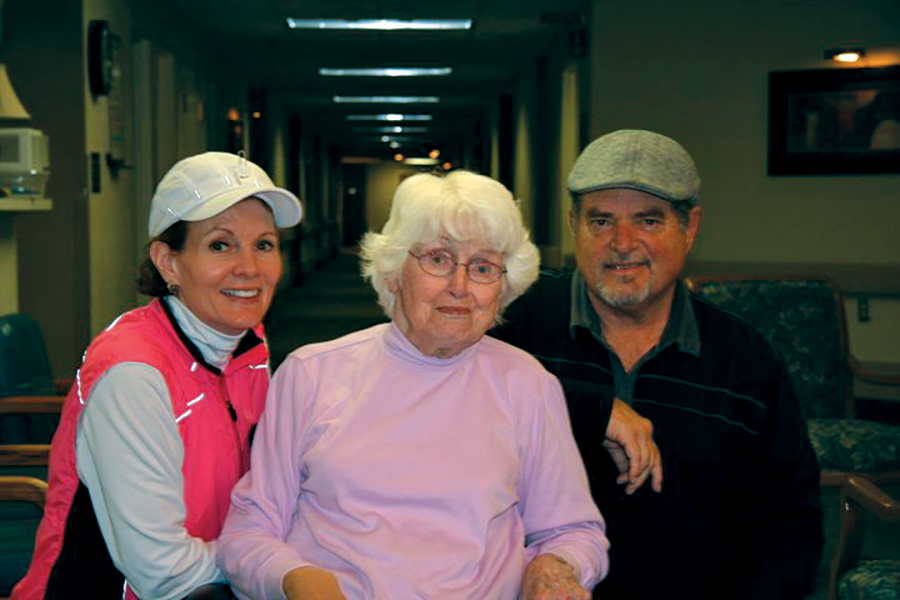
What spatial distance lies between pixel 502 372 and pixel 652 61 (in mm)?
5736

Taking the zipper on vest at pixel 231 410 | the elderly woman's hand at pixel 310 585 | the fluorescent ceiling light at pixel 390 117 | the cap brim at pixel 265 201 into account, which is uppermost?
the fluorescent ceiling light at pixel 390 117

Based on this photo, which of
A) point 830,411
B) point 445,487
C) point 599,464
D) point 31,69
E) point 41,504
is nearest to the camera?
point 445,487

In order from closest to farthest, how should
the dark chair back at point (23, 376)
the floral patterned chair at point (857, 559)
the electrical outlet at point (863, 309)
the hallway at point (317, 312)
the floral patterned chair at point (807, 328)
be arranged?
1. the floral patterned chair at point (857, 559)
2. the dark chair back at point (23, 376)
3. the floral patterned chair at point (807, 328)
4. the electrical outlet at point (863, 309)
5. the hallway at point (317, 312)

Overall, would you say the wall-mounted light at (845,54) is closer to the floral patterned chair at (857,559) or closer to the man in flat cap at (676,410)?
the floral patterned chair at (857,559)

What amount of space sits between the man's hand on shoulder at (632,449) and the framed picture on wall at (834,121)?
18.3 feet

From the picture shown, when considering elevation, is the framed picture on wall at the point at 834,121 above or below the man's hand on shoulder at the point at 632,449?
above

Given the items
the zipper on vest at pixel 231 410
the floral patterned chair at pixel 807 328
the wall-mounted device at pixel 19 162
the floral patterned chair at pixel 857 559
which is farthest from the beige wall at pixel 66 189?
the floral patterned chair at pixel 857 559

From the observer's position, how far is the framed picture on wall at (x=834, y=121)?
22.3 feet

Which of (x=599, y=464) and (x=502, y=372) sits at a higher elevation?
(x=502, y=372)

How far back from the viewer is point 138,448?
1607mm

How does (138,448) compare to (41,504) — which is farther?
(41,504)

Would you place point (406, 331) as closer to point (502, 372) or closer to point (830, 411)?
point (502, 372)

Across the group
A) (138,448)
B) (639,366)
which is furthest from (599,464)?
(138,448)

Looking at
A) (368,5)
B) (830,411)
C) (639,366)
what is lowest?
(830,411)
